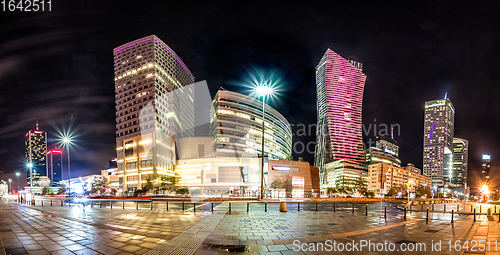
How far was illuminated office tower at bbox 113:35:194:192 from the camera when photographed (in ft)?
282

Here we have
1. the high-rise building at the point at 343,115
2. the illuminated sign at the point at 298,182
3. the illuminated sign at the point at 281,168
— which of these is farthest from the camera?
the high-rise building at the point at 343,115

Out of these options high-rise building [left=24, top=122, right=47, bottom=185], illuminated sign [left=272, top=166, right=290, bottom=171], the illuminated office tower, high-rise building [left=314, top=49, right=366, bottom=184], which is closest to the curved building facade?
illuminated sign [left=272, top=166, right=290, bottom=171]

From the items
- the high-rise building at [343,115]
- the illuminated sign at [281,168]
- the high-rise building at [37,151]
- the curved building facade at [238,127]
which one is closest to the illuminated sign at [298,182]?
the illuminated sign at [281,168]

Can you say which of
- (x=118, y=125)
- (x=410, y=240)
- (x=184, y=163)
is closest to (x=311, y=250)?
(x=410, y=240)

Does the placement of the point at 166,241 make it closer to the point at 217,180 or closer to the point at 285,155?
the point at 217,180

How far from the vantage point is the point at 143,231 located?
1016 cm

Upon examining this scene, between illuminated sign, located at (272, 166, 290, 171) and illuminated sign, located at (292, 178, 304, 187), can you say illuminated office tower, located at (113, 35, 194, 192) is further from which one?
illuminated sign, located at (292, 178, 304, 187)

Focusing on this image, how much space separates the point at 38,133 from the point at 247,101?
158 metres

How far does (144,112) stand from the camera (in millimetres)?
90312

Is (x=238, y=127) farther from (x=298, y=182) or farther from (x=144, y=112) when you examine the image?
(x=144, y=112)

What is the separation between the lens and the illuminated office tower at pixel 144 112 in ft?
282

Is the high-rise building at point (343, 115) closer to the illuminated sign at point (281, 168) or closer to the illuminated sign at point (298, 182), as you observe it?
the illuminated sign at point (298, 182)

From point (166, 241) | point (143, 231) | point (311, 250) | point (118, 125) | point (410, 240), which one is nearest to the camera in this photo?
point (311, 250)

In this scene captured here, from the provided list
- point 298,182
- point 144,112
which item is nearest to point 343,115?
point 298,182
